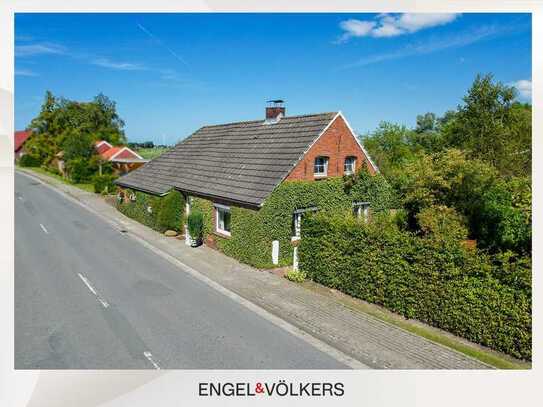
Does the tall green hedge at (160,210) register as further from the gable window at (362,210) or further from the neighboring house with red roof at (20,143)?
the neighboring house with red roof at (20,143)

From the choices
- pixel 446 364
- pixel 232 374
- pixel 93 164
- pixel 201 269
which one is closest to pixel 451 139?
pixel 201 269

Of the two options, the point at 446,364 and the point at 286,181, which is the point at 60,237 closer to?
the point at 286,181

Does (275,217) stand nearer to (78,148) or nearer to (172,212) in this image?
(172,212)

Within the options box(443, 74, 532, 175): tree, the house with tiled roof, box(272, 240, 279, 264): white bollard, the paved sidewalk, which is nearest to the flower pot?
the house with tiled roof

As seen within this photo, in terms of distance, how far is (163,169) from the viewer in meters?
26.7

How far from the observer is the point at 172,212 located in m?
22.3

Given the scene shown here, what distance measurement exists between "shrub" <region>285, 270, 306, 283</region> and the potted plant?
6100mm

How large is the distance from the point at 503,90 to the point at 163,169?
22.5 m

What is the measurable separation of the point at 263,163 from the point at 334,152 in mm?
3440

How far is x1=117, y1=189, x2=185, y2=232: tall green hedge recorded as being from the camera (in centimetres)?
2239

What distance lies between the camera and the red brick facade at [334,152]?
60.3ft

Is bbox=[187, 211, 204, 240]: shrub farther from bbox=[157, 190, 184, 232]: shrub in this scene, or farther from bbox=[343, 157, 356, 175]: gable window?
bbox=[343, 157, 356, 175]: gable window

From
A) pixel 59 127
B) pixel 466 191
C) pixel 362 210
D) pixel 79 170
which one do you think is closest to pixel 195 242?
pixel 362 210

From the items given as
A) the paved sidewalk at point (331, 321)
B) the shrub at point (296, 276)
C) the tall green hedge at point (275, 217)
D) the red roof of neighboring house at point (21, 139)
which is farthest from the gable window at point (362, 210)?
the red roof of neighboring house at point (21, 139)
